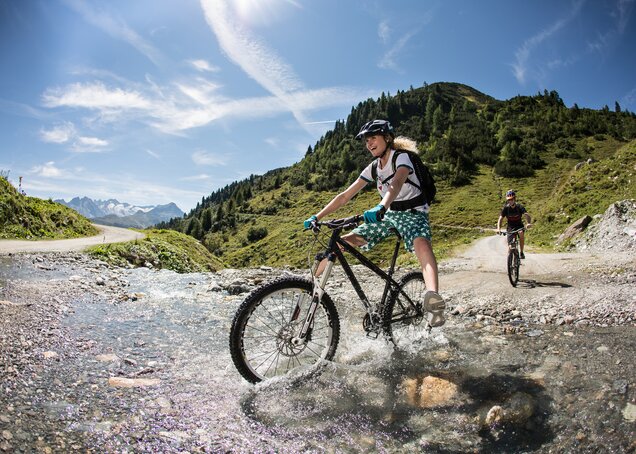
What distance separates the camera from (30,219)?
24.5m

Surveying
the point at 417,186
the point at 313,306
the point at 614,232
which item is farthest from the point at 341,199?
the point at 614,232

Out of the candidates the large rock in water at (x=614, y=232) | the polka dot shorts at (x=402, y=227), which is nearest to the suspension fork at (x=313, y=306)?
the polka dot shorts at (x=402, y=227)

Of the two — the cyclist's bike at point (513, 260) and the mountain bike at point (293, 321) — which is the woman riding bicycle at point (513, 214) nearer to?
the cyclist's bike at point (513, 260)

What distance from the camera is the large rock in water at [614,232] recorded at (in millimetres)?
19625

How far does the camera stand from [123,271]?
540 inches

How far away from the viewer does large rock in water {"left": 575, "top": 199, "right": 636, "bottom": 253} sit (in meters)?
19.6

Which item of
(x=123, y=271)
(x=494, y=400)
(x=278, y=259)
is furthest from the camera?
(x=278, y=259)

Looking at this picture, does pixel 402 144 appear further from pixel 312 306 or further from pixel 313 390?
pixel 313 390

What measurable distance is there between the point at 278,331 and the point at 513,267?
961cm

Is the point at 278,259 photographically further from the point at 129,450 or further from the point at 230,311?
the point at 129,450

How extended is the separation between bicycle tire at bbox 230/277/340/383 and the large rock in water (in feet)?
68.4

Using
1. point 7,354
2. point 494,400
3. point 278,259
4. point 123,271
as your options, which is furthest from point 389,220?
point 278,259

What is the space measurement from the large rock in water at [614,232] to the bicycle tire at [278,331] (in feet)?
68.4

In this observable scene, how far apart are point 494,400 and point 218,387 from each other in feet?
10.2
